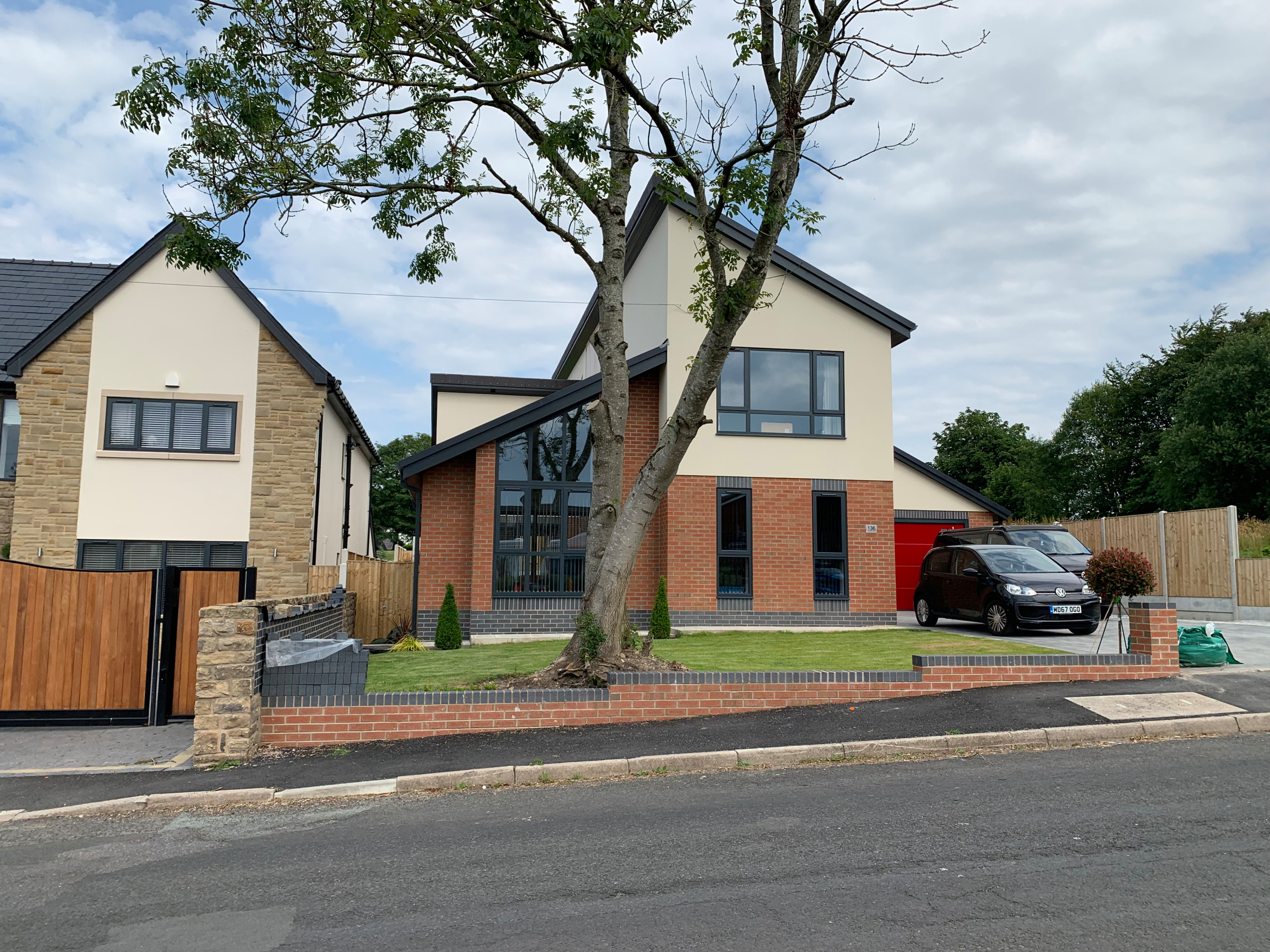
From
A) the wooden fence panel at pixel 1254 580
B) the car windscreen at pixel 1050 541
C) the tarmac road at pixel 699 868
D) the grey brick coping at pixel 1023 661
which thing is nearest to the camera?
the tarmac road at pixel 699 868

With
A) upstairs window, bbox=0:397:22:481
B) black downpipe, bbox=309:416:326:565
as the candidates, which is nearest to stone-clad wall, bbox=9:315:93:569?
upstairs window, bbox=0:397:22:481

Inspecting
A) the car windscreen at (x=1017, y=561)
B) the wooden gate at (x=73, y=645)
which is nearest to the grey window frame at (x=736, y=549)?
the car windscreen at (x=1017, y=561)

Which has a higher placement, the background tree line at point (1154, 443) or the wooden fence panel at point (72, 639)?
the background tree line at point (1154, 443)

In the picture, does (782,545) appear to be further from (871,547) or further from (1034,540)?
(1034,540)

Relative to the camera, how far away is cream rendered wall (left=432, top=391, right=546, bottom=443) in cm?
1888

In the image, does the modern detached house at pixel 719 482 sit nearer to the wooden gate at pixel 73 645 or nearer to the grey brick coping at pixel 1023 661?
the wooden gate at pixel 73 645

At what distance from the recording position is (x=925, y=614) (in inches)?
661

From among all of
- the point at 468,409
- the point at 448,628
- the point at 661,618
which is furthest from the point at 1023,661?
the point at 468,409

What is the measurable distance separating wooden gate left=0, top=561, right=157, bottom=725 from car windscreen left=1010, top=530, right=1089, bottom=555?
15.0 m

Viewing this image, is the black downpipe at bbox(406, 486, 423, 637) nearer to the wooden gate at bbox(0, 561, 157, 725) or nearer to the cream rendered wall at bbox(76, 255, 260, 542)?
the cream rendered wall at bbox(76, 255, 260, 542)

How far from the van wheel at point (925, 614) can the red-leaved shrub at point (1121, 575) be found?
4953 millimetres

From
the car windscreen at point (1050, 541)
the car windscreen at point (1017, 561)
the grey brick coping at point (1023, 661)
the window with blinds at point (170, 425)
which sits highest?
the window with blinds at point (170, 425)

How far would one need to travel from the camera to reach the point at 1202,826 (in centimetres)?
528

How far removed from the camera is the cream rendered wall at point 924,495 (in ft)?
74.2
